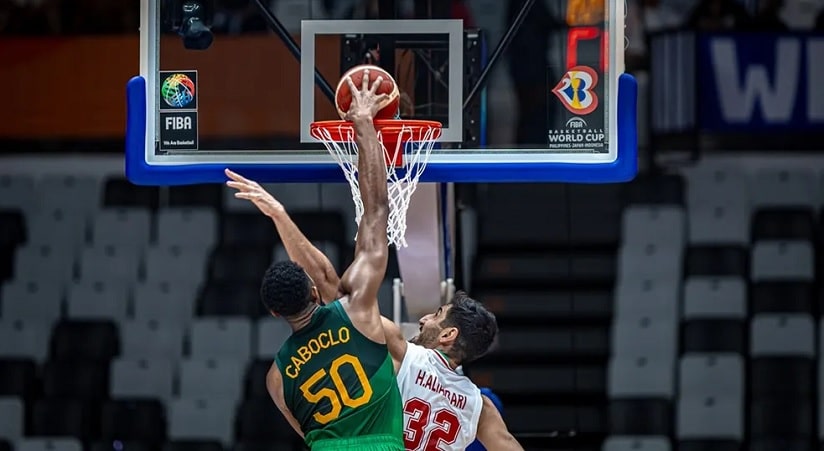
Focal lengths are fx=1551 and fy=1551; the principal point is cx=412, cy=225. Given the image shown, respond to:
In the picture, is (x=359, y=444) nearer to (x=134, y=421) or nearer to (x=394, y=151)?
(x=394, y=151)

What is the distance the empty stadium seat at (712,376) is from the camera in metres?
10.1

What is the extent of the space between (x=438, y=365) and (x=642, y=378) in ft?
15.7

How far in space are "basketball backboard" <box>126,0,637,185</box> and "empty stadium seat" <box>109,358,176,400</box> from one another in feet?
15.3

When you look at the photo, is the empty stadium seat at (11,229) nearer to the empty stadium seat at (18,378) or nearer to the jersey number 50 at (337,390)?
the empty stadium seat at (18,378)

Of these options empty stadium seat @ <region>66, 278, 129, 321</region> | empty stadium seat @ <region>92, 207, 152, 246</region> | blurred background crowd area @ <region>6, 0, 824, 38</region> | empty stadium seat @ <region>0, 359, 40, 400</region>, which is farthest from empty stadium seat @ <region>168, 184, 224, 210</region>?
empty stadium seat @ <region>0, 359, 40, 400</region>

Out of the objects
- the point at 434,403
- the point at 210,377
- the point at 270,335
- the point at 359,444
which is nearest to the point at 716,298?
the point at 270,335

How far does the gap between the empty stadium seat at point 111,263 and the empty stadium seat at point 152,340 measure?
47 centimetres

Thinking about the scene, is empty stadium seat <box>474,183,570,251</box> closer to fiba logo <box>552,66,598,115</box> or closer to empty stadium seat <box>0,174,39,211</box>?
empty stadium seat <box>0,174,39,211</box>

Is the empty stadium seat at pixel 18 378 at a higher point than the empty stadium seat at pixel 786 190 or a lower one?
lower

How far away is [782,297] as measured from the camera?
10.6 metres

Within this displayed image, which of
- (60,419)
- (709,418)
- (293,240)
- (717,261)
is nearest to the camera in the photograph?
(293,240)

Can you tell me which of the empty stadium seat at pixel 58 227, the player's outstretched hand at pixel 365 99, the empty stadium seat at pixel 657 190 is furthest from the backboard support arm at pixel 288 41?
the empty stadium seat at pixel 58 227

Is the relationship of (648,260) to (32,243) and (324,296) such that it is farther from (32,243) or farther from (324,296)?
(324,296)

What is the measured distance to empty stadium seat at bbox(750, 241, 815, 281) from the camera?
10.6 metres
